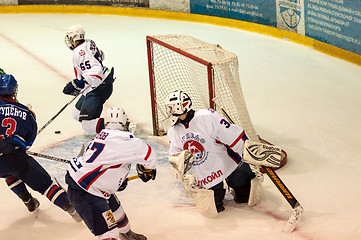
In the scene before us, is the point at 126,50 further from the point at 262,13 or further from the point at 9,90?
the point at 9,90

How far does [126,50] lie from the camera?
26.9ft

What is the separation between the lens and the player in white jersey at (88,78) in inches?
189

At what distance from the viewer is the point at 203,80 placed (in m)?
4.59

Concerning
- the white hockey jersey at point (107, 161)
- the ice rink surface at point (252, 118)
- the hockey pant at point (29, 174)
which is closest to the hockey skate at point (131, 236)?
the ice rink surface at point (252, 118)

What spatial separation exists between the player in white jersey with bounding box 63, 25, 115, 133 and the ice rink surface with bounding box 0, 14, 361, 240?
329 mm

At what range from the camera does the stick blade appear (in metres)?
3.48

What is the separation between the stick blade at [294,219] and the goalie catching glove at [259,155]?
11.8 inches

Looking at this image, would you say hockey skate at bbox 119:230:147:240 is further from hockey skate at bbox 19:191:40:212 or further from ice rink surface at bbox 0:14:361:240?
hockey skate at bbox 19:191:40:212

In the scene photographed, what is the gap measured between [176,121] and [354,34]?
157 inches

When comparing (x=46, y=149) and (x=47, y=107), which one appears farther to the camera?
(x=47, y=107)

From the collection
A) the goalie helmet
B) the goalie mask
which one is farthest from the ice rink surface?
the goalie helmet

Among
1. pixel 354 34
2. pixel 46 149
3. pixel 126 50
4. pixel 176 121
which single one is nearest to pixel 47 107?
pixel 46 149

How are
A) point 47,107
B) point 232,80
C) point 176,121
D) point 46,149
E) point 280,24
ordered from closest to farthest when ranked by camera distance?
1. point 176,121
2. point 232,80
3. point 46,149
4. point 47,107
5. point 280,24

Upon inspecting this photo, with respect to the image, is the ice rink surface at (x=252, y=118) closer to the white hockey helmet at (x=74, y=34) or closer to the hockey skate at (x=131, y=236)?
the hockey skate at (x=131, y=236)
